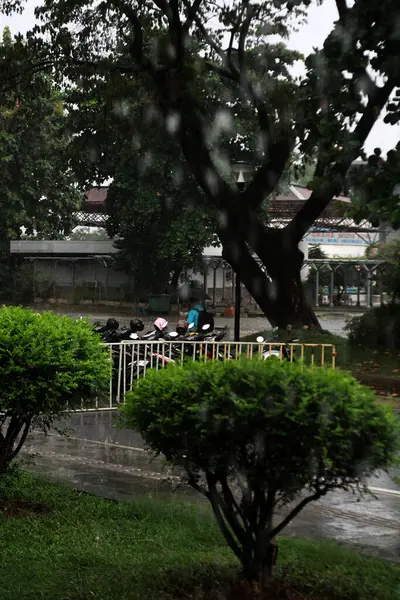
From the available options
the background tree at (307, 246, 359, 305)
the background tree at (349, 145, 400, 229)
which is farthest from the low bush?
the background tree at (307, 246, 359, 305)

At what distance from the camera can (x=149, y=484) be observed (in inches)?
312

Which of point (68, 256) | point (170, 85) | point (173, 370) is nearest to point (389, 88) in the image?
point (173, 370)

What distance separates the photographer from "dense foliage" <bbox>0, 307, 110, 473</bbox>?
20.4 feet

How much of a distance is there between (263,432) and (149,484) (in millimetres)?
4037

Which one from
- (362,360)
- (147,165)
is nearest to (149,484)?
(362,360)

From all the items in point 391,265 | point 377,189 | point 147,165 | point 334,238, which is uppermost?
point 147,165

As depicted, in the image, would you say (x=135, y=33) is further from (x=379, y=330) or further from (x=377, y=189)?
(x=377, y=189)

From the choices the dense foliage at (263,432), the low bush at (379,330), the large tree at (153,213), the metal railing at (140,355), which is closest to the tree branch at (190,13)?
the low bush at (379,330)

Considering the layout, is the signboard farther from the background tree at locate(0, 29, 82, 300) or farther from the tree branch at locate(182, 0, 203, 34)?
the tree branch at locate(182, 0, 203, 34)

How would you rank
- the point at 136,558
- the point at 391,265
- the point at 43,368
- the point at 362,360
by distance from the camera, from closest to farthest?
the point at 136,558 < the point at 43,368 < the point at 362,360 < the point at 391,265

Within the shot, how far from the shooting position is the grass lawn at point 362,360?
53.9 feet

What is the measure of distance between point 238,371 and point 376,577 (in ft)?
5.28

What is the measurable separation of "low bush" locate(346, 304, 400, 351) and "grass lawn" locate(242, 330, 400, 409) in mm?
313

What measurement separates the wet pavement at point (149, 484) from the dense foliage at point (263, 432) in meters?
0.46
